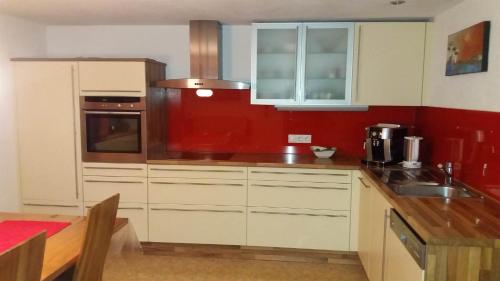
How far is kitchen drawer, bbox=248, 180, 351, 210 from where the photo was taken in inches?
133

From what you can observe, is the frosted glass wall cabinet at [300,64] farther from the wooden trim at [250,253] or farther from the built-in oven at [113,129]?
the wooden trim at [250,253]

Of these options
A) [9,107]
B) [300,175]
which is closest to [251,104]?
[300,175]

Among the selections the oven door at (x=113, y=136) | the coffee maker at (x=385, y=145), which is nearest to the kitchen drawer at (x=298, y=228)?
the coffee maker at (x=385, y=145)

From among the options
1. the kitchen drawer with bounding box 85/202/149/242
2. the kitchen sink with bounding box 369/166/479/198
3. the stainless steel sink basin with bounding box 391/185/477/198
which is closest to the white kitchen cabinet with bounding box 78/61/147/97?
the kitchen drawer with bounding box 85/202/149/242

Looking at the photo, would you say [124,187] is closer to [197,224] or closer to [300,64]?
[197,224]

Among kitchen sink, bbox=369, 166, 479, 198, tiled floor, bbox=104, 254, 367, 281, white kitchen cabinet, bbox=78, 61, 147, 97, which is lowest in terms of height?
tiled floor, bbox=104, 254, 367, 281

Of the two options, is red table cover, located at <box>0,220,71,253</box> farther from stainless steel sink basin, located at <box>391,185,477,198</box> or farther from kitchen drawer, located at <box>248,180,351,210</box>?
stainless steel sink basin, located at <box>391,185,477,198</box>

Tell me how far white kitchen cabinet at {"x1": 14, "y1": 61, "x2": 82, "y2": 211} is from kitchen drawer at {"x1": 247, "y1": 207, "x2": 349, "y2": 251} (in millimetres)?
1646

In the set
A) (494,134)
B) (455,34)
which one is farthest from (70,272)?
(455,34)

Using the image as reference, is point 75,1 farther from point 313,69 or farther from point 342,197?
point 342,197

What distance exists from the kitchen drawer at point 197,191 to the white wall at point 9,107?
1.27 m

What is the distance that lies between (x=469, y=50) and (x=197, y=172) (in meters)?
2.27

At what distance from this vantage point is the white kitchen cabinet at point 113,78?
3.47 metres

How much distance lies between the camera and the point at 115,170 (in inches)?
141
